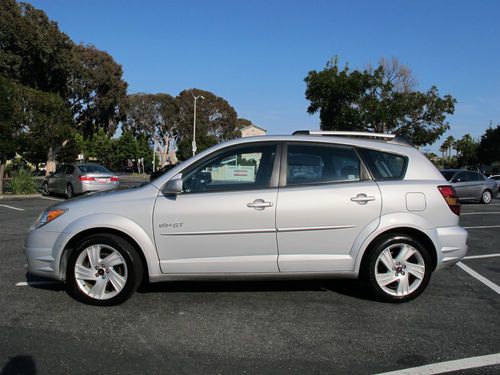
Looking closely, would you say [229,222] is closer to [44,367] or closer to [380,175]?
[380,175]

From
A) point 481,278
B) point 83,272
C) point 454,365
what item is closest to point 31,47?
point 83,272

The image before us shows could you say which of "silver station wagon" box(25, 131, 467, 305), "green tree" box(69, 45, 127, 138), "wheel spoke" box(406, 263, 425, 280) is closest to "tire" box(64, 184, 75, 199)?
"silver station wagon" box(25, 131, 467, 305)

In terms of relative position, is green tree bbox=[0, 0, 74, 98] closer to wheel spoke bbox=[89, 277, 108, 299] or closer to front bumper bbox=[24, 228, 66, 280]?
front bumper bbox=[24, 228, 66, 280]

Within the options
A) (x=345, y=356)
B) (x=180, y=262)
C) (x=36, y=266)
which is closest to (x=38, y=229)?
(x=36, y=266)

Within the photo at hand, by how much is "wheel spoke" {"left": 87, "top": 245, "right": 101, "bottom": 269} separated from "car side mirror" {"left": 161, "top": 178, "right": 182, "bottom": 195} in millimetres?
864

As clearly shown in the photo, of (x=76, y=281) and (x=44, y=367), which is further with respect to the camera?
(x=76, y=281)

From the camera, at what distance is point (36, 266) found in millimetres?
5043

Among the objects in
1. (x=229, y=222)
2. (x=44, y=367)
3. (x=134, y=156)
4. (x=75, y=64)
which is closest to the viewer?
(x=44, y=367)

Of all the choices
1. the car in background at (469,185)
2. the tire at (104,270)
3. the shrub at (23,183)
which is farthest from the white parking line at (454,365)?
the shrub at (23,183)

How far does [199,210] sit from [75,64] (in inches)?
1613

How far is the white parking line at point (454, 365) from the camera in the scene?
3.58 metres

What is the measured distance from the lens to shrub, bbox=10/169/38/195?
66.5ft

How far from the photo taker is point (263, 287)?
575cm

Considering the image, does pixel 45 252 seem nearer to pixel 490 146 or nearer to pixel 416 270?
pixel 416 270
